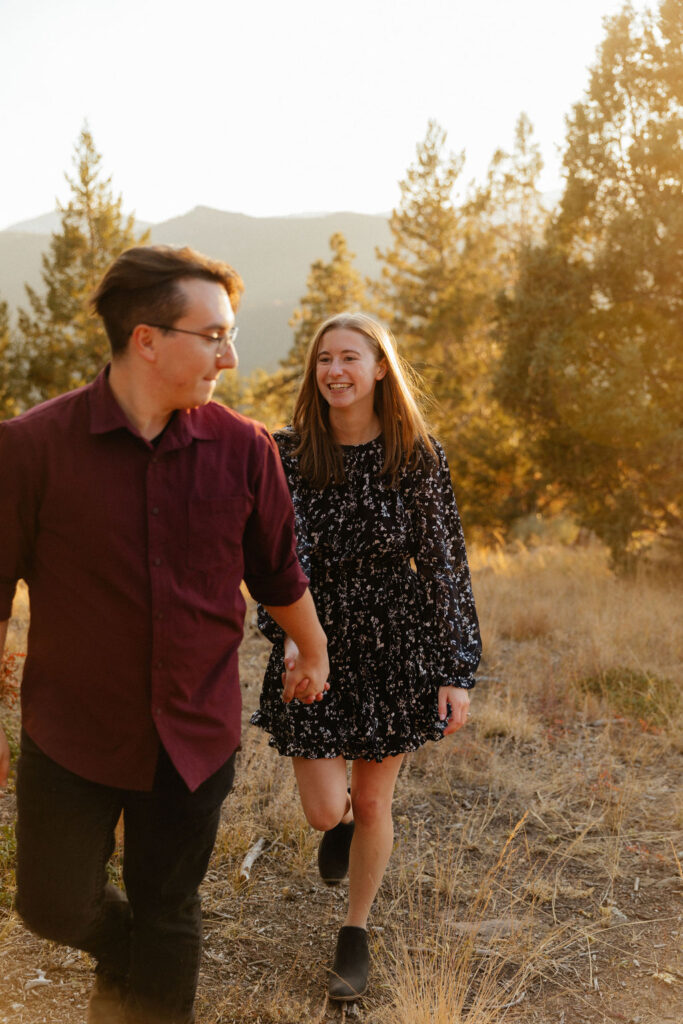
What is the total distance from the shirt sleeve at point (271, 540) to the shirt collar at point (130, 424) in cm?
16

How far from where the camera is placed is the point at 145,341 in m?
1.86

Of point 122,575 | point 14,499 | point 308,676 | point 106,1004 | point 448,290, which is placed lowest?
point 106,1004

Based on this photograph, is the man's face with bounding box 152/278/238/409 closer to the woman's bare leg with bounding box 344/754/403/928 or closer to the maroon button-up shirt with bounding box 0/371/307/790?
the maroon button-up shirt with bounding box 0/371/307/790

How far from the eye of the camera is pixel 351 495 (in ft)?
9.68

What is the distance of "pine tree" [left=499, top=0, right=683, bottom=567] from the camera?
30.0 feet

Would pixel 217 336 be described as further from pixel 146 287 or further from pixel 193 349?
pixel 146 287

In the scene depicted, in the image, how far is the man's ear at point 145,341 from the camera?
6.04 ft

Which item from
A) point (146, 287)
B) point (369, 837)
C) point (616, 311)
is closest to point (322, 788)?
point (369, 837)

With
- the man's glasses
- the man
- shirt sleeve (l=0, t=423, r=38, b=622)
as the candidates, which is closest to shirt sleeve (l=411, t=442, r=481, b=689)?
the man

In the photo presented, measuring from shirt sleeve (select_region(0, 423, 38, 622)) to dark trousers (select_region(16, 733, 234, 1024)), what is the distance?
0.49 metres

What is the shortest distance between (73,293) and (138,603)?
97.8ft

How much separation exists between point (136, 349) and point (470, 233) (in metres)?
21.7

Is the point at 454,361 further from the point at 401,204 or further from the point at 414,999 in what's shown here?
the point at 414,999

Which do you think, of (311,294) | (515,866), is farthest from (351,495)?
(311,294)
